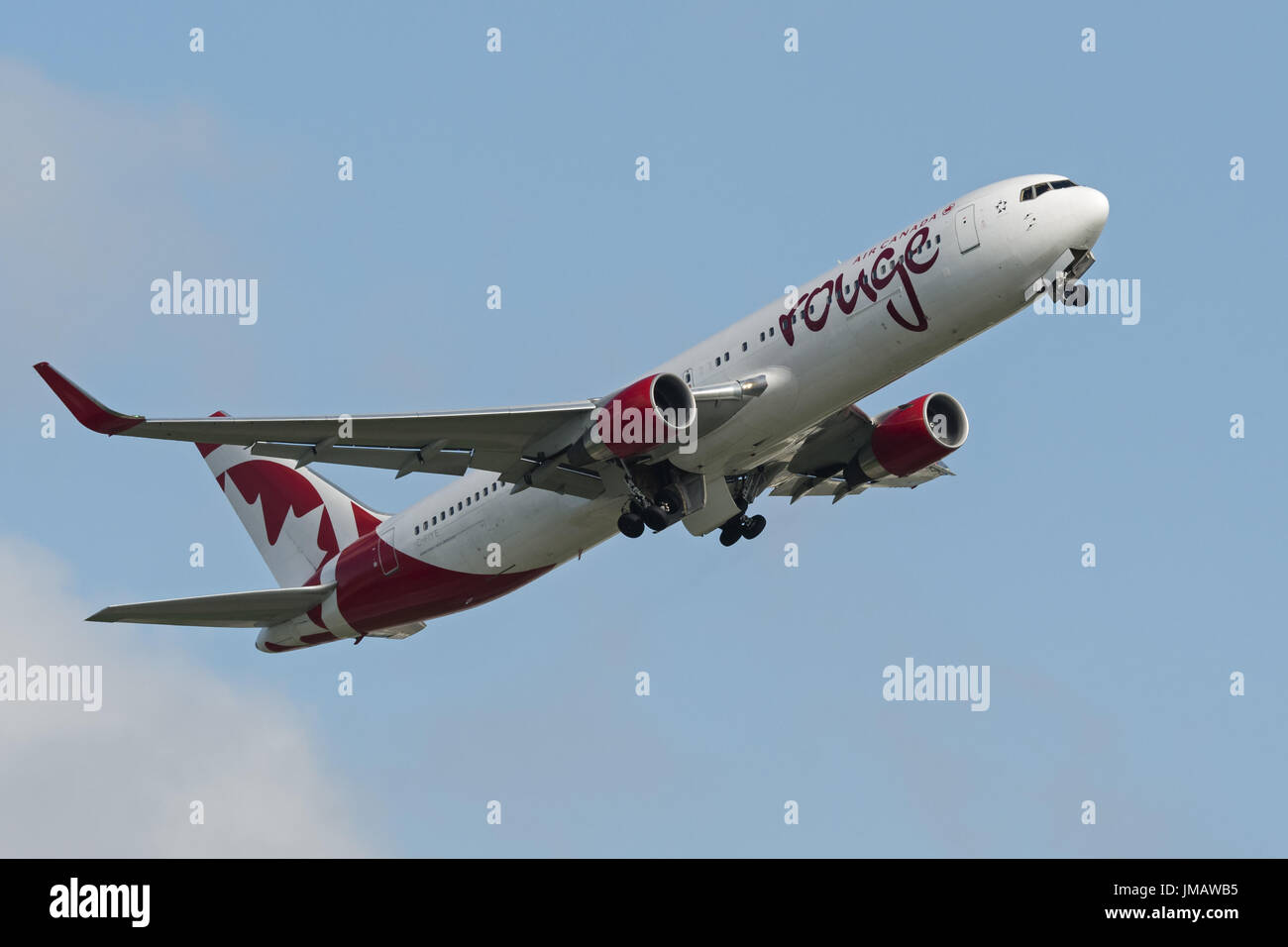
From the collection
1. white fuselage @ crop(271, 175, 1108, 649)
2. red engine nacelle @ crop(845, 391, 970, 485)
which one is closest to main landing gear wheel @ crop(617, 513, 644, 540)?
white fuselage @ crop(271, 175, 1108, 649)

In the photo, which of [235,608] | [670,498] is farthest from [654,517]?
[235,608]

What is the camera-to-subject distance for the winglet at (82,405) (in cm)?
3078

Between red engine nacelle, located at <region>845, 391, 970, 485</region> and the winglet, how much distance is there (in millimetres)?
17703

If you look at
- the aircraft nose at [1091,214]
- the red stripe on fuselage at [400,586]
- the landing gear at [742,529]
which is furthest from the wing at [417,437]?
the aircraft nose at [1091,214]

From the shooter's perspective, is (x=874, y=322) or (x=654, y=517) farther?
(x=654, y=517)

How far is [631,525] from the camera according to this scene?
36438 millimetres

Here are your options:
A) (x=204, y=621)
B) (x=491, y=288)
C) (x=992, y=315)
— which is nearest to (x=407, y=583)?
(x=204, y=621)

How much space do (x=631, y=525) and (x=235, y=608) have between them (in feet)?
36.8

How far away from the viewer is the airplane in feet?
107

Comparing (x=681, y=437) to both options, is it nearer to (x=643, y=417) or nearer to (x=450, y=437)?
(x=643, y=417)

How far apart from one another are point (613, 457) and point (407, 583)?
7.73 m

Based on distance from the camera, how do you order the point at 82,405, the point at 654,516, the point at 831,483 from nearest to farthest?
the point at 82,405, the point at 654,516, the point at 831,483

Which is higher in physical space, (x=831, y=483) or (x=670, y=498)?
(x=831, y=483)

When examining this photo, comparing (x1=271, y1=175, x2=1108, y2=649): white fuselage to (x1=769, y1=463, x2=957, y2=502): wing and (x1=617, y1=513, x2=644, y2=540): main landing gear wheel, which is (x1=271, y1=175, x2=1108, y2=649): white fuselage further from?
(x1=769, y1=463, x2=957, y2=502): wing
